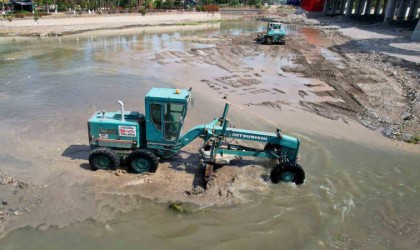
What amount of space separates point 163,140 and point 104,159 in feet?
5.55

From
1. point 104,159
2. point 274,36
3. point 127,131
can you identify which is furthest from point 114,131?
point 274,36

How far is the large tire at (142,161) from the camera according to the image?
932 centimetres

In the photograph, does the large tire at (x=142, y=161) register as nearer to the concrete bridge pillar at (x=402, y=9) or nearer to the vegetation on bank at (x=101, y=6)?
the vegetation on bank at (x=101, y=6)

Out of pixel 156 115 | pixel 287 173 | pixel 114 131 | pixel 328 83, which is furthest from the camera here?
pixel 328 83

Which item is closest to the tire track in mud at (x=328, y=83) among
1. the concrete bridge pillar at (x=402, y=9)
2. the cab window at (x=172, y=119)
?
the cab window at (x=172, y=119)

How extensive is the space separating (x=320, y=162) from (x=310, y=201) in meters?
2.38

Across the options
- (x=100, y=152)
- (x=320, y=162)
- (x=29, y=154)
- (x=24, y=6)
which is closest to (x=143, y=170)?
(x=100, y=152)

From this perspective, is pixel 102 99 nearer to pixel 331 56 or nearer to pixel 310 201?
pixel 310 201

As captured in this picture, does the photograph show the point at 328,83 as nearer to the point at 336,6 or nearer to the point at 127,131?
the point at 127,131

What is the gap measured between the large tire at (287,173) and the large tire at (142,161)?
3.15m

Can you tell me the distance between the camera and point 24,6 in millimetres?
56562

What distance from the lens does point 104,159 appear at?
9.54 metres

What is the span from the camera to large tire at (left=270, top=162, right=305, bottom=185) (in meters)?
9.16

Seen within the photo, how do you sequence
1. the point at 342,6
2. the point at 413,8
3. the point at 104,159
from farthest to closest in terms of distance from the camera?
the point at 342,6, the point at 413,8, the point at 104,159
